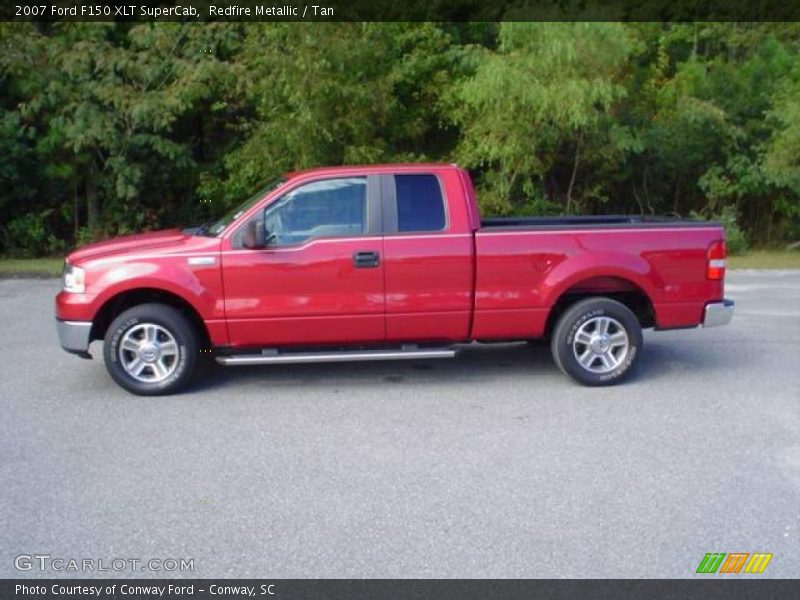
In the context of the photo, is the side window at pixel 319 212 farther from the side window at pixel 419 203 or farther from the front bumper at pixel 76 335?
the front bumper at pixel 76 335

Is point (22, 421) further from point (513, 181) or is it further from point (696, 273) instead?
point (513, 181)

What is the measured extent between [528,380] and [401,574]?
3721 mm

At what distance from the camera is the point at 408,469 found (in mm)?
5328

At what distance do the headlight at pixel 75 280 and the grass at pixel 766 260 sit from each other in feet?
40.9

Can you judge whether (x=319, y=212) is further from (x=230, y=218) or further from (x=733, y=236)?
(x=733, y=236)

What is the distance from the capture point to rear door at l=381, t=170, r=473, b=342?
699 centimetres

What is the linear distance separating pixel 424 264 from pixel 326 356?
3.63 feet

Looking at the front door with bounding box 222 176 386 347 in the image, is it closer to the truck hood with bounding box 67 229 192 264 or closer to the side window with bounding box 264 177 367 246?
the side window with bounding box 264 177 367 246

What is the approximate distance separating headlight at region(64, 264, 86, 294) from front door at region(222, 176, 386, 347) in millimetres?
1159

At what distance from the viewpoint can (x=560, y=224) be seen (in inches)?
303

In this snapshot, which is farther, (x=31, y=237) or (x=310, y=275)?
(x=31, y=237)

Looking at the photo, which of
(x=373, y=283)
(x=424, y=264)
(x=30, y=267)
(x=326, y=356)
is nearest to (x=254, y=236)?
(x=373, y=283)

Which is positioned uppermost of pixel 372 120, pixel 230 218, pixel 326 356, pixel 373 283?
pixel 372 120

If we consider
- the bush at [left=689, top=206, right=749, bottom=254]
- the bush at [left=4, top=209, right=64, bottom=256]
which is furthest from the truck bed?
the bush at [left=4, top=209, right=64, bottom=256]
